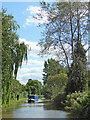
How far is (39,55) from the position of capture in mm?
15906

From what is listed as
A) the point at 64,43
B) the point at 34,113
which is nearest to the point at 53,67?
the point at 64,43

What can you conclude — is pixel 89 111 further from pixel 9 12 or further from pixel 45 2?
pixel 45 2

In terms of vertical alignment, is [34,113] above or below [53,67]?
below

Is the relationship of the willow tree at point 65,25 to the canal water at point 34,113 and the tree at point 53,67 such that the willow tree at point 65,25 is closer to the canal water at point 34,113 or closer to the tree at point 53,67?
the canal water at point 34,113

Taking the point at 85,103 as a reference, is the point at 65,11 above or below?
above

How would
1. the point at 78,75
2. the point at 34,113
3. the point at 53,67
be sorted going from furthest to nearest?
the point at 53,67 < the point at 78,75 < the point at 34,113

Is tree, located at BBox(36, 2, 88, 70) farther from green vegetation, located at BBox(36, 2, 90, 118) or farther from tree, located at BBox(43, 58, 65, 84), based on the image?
tree, located at BBox(43, 58, 65, 84)

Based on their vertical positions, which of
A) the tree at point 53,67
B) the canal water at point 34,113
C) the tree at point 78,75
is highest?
the tree at point 53,67

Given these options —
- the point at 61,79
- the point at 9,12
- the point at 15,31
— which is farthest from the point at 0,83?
the point at 61,79

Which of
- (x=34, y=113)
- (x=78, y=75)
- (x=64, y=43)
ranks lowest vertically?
(x=34, y=113)

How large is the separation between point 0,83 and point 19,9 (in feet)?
15.0

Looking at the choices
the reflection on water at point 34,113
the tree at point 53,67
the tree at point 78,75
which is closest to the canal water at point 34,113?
the reflection on water at point 34,113

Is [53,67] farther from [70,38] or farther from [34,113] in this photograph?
[34,113]

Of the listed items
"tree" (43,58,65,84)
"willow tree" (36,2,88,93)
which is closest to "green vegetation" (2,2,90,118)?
"willow tree" (36,2,88,93)
